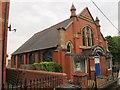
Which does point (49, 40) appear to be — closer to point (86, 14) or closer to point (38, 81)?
point (86, 14)

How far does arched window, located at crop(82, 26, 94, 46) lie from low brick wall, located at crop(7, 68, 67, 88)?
1167 cm

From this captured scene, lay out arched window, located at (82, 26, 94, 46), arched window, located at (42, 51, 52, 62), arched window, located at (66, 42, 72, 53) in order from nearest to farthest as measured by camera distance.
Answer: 1. arched window, located at (66, 42, 72, 53)
2. arched window, located at (42, 51, 52, 62)
3. arched window, located at (82, 26, 94, 46)

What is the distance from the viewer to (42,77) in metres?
13.7

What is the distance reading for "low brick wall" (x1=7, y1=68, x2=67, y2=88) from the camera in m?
10.3

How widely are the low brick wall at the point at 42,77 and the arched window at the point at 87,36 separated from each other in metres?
11.7

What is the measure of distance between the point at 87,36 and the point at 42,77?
14.5 meters

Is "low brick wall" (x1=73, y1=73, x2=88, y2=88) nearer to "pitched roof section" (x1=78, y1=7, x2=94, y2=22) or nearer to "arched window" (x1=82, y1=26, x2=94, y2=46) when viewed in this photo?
"arched window" (x1=82, y1=26, x2=94, y2=46)

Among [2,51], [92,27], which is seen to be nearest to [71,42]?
[92,27]

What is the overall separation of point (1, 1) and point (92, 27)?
17.6 metres

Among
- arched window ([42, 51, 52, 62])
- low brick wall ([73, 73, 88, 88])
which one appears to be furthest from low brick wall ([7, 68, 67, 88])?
arched window ([42, 51, 52, 62])

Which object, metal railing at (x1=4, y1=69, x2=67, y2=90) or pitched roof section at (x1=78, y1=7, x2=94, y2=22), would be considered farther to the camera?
pitched roof section at (x1=78, y1=7, x2=94, y2=22)

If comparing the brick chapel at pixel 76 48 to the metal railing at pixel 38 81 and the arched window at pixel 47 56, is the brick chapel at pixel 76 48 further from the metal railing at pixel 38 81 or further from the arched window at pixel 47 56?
the metal railing at pixel 38 81

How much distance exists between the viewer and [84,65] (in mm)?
24562

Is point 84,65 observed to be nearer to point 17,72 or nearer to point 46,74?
point 17,72
